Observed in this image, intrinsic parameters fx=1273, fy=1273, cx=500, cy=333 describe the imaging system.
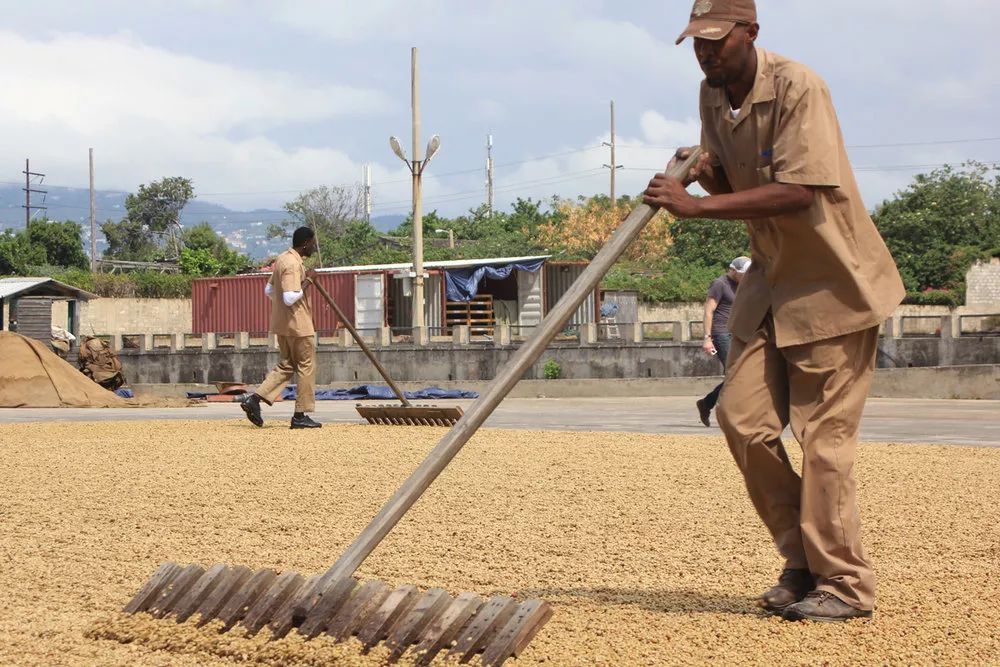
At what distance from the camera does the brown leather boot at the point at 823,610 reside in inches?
146

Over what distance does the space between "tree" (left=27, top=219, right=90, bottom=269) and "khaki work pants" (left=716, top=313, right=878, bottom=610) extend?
62590mm

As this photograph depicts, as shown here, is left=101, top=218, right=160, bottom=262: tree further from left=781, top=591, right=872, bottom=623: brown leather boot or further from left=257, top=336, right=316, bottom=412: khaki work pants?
left=781, top=591, right=872, bottom=623: brown leather boot

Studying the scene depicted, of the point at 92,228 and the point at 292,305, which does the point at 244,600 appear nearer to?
the point at 292,305

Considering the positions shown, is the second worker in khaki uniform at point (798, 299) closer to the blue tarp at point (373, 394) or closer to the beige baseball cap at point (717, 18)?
Answer: the beige baseball cap at point (717, 18)

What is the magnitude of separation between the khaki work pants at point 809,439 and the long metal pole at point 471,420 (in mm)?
555

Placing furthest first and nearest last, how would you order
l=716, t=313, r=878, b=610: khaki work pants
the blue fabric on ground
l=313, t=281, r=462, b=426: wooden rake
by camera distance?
the blue fabric on ground < l=313, t=281, r=462, b=426: wooden rake < l=716, t=313, r=878, b=610: khaki work pants

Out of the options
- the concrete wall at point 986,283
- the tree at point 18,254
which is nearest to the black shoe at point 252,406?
the concrete wall at point 986,283

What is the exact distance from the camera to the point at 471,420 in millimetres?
3631

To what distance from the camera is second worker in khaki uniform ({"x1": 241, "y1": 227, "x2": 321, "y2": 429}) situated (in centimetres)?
1175

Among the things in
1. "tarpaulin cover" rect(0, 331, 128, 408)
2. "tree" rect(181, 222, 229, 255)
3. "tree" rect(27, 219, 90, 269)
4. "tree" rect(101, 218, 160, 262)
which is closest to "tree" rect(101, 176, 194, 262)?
"tree" rect(101, 218, 160, 262)

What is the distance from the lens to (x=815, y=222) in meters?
3.73

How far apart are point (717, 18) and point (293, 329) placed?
853cm

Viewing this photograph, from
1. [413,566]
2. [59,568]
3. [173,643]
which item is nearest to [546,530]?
[413,566]

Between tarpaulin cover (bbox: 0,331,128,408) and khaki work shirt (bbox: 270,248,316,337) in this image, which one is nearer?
khaki work shirt (bbox: 270,248,316,337)
